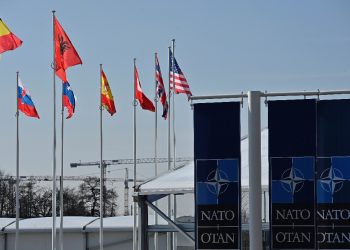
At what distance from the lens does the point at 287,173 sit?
16.2 metres

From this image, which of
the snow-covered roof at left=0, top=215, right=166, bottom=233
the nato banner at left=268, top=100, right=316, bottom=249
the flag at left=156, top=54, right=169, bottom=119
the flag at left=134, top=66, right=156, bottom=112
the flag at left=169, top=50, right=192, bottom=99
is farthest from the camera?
the snow-covered roof at left=0, top=215, right=166, bottom=233

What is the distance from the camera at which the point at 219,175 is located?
16.6m

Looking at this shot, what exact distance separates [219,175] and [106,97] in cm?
2369

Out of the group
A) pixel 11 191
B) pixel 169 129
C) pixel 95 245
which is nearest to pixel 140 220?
pixel 169 129

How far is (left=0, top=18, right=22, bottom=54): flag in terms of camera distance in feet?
103

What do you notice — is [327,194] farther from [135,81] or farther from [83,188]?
[83,188]

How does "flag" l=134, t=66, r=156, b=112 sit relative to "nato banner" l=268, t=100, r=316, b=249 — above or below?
above

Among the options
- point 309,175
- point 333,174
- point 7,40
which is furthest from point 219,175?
point 7,40

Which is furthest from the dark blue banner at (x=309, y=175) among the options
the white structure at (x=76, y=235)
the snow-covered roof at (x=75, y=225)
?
the white structure at (x=76, y=235)

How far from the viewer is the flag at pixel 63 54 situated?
3362cm

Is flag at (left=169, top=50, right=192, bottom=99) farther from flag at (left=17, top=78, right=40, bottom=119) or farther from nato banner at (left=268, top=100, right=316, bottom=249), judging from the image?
nato banner at (left=268, top=100, right=316, bottom=249)

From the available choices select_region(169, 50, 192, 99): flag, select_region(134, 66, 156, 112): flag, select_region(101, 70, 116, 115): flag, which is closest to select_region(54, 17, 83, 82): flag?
select_region(101, 70, 116, 115): flag

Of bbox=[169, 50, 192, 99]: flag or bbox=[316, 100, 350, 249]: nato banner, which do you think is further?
bbox=[169, 50, 192, 99]: flag

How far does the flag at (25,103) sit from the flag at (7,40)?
19.0 ft
